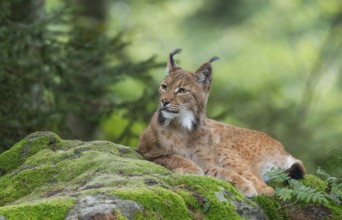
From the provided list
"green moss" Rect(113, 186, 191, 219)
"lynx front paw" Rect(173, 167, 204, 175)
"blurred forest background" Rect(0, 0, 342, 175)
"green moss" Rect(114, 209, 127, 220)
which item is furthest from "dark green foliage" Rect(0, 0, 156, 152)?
"green moss" Rect(114, 209, 127, 220)

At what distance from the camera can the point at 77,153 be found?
23.1 feet

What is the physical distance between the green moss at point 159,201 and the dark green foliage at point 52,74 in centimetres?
425

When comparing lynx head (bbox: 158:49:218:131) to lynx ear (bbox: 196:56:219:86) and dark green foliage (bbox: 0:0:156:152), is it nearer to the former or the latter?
lynx ear (bbox: 196:56:219:86)

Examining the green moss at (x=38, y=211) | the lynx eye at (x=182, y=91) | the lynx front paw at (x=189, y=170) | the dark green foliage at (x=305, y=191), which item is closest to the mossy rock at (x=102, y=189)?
the green moss at (x=38, y=211)

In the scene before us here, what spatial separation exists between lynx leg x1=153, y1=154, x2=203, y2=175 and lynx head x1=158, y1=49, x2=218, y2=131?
358 mm

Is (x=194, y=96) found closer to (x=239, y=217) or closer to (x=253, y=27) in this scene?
(x=239, y=217)

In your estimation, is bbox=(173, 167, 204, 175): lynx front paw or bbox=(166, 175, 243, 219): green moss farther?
bbox=(173, 167, 204, 175): lynx front paw

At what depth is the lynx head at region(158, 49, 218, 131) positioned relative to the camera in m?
7.83

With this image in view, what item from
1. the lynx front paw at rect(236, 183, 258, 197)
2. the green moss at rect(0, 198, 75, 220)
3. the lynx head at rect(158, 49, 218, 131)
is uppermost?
the lynx head at rect(158, 49, 218, 131)

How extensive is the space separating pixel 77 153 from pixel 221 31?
17.5 m

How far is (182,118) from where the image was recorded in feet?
25.9

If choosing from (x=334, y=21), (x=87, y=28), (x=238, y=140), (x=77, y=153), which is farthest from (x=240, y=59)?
(x=77, y=153)

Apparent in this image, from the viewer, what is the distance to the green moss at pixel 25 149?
7273 mm

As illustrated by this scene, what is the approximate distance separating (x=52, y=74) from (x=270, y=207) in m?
5.13
